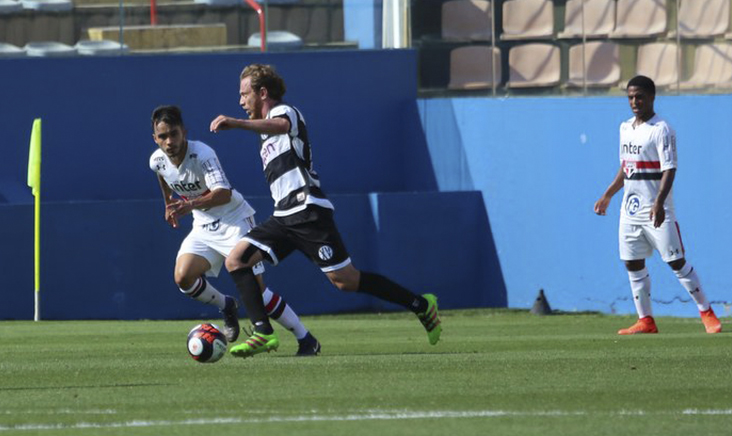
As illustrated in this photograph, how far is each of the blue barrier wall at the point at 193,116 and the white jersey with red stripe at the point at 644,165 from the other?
8449 mm

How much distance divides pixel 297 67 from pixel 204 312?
391 centimetres

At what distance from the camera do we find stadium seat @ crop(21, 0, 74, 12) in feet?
72.1

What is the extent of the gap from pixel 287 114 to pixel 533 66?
10235 mm

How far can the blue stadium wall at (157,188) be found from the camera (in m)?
19.7

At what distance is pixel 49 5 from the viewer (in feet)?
72.5

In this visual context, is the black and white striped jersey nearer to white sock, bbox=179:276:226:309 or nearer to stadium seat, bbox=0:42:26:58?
white sock, bbox=179:276:226:309

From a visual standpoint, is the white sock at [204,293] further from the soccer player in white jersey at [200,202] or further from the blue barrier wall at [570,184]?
the blue barrier wall at [570,184]

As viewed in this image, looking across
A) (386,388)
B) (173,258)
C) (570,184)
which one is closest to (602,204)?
(386,388)

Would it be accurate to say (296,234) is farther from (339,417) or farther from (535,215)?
(535,215)

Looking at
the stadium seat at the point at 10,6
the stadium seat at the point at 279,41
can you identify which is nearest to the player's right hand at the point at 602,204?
the stadium seat at the point at 279,41

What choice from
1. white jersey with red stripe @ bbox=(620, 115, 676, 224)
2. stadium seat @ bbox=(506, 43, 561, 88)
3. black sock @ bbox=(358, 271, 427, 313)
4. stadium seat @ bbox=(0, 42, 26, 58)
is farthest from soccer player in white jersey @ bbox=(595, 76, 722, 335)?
stadium seat @ bbox=(0, 42, 26, 58)

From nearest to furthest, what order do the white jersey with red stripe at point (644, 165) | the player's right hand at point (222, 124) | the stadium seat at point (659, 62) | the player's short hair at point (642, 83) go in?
the player's right hand at point (222, 124), the player's short hair at point (642, 83), the white jersey with red stripe at point (644, 165), the stadium seat at point (659, 62)

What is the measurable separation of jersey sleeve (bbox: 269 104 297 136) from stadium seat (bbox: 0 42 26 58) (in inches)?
450

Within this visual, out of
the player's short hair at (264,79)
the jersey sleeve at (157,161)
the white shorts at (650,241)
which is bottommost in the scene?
the white shorts at (650,241)
